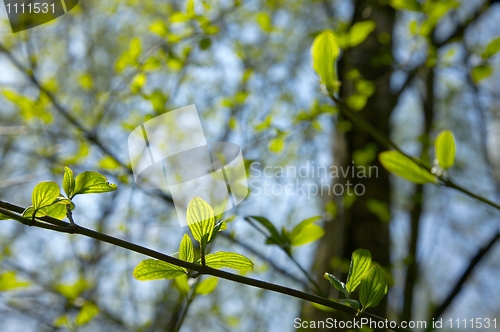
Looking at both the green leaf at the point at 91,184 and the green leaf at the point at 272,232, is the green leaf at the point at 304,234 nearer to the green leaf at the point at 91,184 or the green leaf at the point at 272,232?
the green leaf at the point at 272,232

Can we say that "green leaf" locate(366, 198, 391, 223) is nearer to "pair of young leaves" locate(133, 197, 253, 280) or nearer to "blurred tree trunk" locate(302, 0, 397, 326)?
"blurred tree trunk" locate(302, 0, 397, 326)

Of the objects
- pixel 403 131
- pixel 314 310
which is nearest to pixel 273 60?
pixel 403 131

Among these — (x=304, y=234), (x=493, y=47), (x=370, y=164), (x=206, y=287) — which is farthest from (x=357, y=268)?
(x=370, y=164)

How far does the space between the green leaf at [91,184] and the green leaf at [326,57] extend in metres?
0.23

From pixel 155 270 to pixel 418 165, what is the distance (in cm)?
25

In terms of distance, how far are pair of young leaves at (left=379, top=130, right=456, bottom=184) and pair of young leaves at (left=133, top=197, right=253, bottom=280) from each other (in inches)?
7.1

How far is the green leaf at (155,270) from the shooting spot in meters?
0.28

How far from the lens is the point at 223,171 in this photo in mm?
624

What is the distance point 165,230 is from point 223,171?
55.6 inches

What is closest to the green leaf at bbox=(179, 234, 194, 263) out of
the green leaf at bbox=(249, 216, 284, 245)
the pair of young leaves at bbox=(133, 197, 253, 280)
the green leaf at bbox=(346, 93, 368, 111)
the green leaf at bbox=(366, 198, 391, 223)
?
the pair of young leaves at bbox=(133, 197, 253, 280)

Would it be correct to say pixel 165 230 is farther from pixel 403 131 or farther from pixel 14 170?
pixel 403 131

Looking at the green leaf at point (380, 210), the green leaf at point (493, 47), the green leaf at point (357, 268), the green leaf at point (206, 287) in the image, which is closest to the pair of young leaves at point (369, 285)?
the green leaf at point (357, 268)

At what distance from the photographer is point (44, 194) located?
264 millimetres

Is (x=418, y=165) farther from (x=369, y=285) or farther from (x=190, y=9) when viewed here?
(x=190, y=9)
